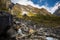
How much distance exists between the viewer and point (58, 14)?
39.8ft

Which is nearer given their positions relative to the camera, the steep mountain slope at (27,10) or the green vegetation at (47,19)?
the steep mountain slope at (27,10)

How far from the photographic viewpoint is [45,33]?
12031 millimetres

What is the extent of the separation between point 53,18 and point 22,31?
1826mm

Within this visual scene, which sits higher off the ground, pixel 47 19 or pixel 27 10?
pixel 27 10

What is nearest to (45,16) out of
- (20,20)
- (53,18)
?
(53,18)

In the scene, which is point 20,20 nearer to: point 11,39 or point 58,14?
point 58,14

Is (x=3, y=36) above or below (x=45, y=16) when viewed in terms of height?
below

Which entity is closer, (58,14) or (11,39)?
(11,39)

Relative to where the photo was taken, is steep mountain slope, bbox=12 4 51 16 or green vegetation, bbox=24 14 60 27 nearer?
steep mountain slope, bbox=12 4 51 16

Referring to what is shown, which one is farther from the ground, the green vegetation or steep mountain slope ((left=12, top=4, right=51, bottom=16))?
steep mountain slope ((left=12, top=4, right=51, bottom=16))

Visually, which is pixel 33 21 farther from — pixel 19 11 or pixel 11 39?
pixel 11 39

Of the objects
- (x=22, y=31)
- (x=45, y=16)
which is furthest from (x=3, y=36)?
(x=45, y=16)

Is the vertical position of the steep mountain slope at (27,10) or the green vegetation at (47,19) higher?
the steep mountain slope at (27,10)

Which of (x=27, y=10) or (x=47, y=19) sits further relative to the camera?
(x=27, y=10)
